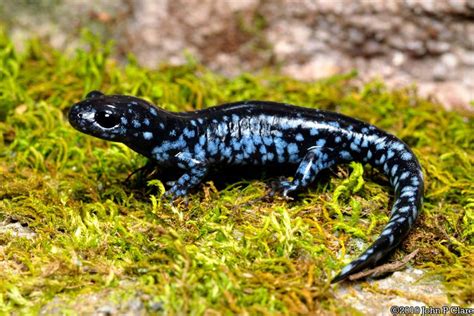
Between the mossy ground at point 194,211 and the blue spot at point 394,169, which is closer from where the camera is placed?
the mossy ground at point 194,211

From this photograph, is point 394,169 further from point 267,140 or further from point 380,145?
point 267,140

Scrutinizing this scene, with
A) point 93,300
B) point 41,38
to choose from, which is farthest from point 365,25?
point 93,300

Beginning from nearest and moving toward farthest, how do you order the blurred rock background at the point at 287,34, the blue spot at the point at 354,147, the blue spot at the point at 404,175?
the blue spot at the point at 404,175 → the blue spot at the point at 354,147 → the blurred rock background at the point at 287,34

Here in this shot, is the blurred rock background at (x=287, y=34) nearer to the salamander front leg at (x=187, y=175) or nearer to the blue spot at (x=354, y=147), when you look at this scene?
the blue spot at (x=354, y=147)

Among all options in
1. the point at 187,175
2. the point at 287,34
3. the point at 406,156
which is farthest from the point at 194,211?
the point at 287,34

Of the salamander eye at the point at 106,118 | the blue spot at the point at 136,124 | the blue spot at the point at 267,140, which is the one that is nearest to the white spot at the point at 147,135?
the blue spot at the point at 136,124

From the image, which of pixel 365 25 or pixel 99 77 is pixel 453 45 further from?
pixel 99 77
